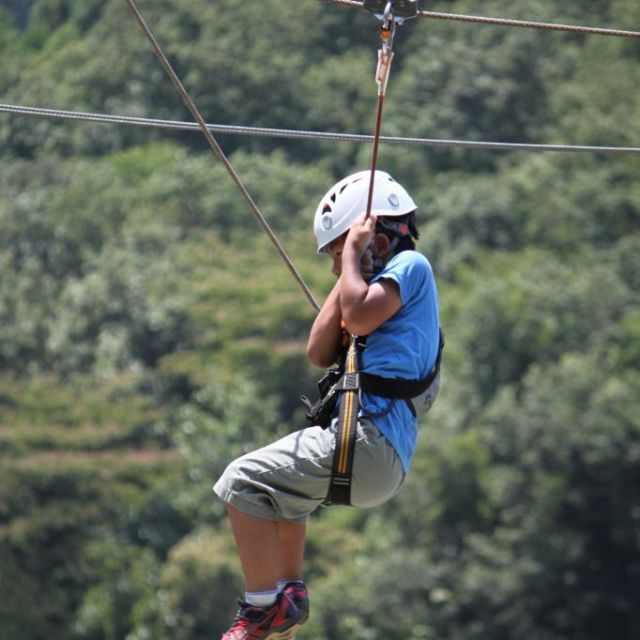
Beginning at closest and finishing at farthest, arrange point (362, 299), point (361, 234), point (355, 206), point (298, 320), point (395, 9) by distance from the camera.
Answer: point (362, 299) < point (361, 234) < point (355, 206) < point (395, 9) < point (298, 320)

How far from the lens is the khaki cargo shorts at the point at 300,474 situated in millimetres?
4660

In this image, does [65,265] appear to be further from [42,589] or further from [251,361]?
[42,589]

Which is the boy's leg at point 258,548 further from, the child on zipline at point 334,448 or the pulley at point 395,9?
the pulley at point 395,9

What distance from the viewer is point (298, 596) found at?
15.5 feet

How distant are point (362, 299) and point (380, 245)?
0.95ft

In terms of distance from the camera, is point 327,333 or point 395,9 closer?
point 327,333

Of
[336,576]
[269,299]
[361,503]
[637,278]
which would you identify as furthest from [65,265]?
[361,503]

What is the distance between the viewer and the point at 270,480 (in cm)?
467

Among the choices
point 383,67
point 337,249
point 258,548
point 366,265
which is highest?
point 383,67

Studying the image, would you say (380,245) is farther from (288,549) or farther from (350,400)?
(288,549)

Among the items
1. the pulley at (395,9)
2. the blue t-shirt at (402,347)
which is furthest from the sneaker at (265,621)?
the pulley at (395,9)

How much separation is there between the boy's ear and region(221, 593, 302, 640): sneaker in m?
0.95

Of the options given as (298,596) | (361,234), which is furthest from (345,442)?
(361,234)

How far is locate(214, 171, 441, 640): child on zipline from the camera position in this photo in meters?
4.66
